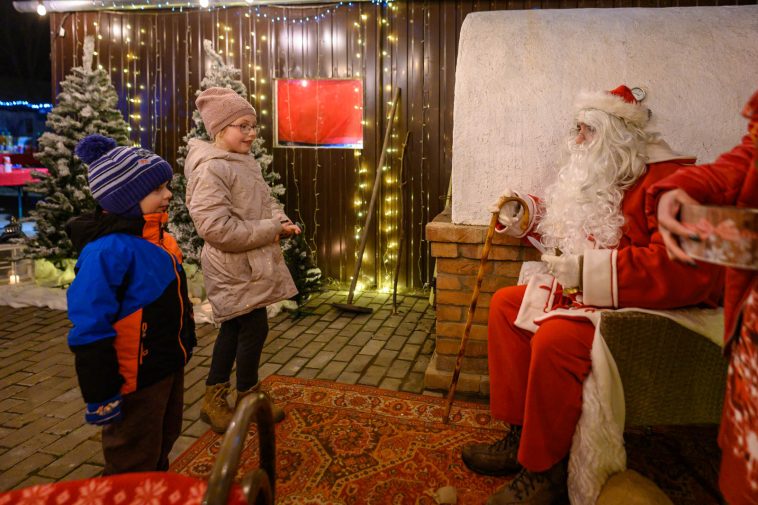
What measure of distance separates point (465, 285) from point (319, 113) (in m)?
3.62

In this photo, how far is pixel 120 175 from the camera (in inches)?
79.0

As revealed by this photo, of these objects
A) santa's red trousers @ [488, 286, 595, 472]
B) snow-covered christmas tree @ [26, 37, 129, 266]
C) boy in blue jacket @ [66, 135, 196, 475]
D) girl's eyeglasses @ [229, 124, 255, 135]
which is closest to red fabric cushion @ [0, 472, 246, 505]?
boy in blue jacket @ [66, 135, 196, 475]

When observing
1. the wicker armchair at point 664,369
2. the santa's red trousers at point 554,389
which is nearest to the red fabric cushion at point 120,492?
the santa's red trousers at point 554,389

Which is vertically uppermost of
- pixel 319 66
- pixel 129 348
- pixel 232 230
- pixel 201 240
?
pixel 319 66

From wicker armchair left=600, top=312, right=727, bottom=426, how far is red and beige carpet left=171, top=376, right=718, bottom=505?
0.52m

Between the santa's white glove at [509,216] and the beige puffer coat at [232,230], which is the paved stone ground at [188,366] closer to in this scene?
the beige puffer coat at [232,230]

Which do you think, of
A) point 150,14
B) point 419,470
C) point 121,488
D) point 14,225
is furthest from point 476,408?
point 14,225

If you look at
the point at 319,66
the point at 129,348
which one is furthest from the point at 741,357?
the point at 319,66

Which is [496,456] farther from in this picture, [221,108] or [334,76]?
[334,76]

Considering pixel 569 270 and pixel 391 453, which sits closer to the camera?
pixel 569 270

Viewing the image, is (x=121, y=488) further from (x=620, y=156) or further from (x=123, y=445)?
(x=620, y=156)

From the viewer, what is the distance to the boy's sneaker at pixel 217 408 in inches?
116

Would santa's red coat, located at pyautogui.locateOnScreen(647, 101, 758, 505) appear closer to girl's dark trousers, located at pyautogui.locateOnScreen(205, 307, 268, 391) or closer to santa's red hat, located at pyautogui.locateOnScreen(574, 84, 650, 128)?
santa's red hat, located at pyautogui.locateOnScreen(574, 84, 650, 128)

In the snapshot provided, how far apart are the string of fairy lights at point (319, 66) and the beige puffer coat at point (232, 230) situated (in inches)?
126
